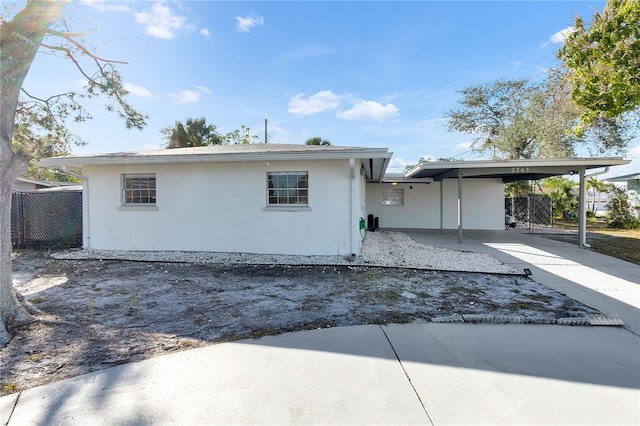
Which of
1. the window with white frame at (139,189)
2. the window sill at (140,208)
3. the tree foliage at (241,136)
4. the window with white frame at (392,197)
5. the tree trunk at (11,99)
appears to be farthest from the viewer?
the tree foliage at (241,136)

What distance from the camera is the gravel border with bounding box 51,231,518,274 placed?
7.38m

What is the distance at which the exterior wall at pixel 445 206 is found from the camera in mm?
15250

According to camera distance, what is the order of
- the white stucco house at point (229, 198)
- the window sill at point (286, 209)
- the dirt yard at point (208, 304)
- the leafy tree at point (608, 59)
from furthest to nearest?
the window sill at point (286, 209) < the white stucco house at point (229, 198) < the leafy tree at point (608, 59) < the dirt yard at point (208, 304)

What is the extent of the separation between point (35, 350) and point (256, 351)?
228cm

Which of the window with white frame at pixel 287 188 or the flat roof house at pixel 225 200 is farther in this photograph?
the window with white frame at pixel 287 188

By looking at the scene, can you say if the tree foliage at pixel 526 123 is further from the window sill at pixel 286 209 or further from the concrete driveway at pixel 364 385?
the concrete driveway at pixel 364 385

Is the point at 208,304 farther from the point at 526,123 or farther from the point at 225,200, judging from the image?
the point at 526,123

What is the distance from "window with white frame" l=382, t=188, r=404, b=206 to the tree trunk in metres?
13.7

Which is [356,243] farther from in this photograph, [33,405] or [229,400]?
[33,405]

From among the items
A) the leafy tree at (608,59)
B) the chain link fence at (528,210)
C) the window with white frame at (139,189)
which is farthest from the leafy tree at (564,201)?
the window with white frame at (139,189)

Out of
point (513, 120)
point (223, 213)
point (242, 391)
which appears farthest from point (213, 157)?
point (513, 120)

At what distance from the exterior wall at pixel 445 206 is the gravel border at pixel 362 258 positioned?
20.4ft

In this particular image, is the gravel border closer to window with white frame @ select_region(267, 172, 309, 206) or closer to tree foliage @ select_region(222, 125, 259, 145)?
window with white frame @ select_region(267, 172, 309, 206)

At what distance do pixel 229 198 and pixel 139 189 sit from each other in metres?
2.77
